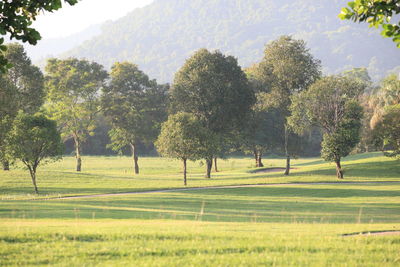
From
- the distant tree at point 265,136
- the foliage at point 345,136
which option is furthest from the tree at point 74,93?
the foliage at point 345,136

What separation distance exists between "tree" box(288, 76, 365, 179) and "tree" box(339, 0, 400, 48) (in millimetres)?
43728

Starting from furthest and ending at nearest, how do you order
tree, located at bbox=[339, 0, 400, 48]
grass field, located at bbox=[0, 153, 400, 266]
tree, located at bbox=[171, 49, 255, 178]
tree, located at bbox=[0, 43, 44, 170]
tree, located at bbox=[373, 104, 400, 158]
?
tree, located at bbox=[171, 49, 255, 178] → tree, located at bbox=[0, 43, 44, 170] → tree, located at bbox=[373, 104, 400, 158] → grass field, located at bbox=[0, 153, 400, 266] → tree, located at bbox=[339, 0, 400, 48]

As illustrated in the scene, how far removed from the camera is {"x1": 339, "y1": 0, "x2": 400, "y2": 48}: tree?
9328 mm

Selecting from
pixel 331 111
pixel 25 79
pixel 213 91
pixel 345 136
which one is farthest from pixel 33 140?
pixel 331 111

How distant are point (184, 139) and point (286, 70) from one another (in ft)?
51.9

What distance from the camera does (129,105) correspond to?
73.3m

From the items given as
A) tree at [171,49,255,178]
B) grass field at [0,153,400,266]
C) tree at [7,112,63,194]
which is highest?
tree at [171,49,255,178]

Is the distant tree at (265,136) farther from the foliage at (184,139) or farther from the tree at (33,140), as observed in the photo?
the tree at (33,140)

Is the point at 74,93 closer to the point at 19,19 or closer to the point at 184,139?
the point at 184,139

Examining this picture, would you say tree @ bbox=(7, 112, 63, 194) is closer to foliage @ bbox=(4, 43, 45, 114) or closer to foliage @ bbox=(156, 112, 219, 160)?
foliage @ bbox=(156, 112, 219, 160)

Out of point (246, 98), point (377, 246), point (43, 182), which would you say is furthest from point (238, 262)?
point (246, 98)

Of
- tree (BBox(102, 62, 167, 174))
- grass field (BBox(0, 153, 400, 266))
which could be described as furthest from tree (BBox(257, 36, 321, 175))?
tree (BBox(102, 62, 167, 174))

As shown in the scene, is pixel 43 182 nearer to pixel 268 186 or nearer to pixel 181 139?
pixel 181 139

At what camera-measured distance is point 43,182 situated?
53469 mm
